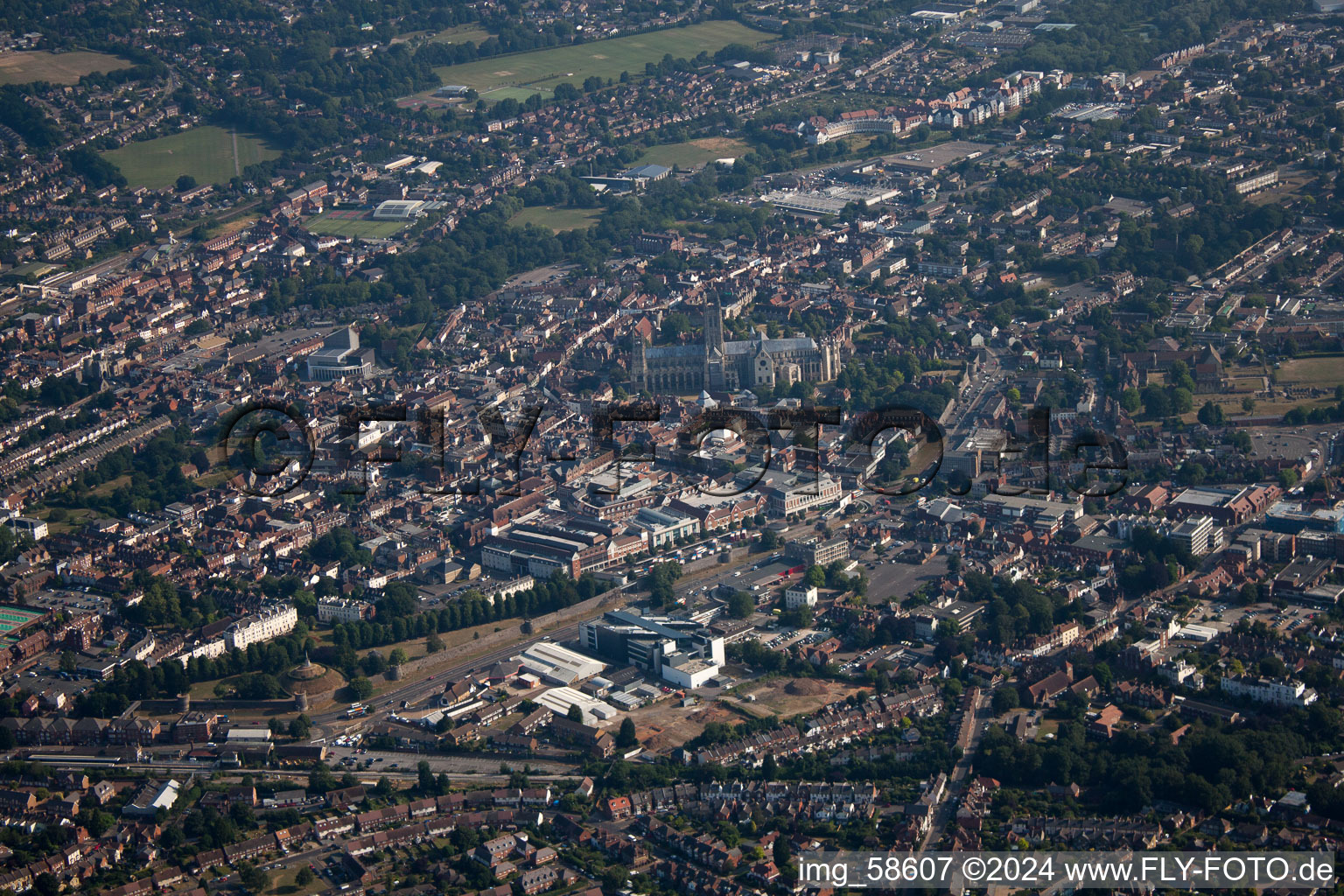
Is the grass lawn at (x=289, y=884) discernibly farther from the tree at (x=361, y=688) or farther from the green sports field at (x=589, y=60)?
the green sports field at (x=589, y=60)

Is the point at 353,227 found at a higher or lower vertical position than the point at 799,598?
higher

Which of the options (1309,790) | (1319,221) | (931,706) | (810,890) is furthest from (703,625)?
(1319,221)

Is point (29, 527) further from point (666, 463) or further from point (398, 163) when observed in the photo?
point (398, 163)

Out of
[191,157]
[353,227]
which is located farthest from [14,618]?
[191,157]

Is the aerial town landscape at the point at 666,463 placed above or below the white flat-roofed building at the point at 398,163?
below

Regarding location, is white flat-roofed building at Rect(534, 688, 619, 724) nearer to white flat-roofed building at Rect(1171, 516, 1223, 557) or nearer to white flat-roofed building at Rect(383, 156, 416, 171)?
white flat-roofed building at Rect(1171, 516, 1223, 557)

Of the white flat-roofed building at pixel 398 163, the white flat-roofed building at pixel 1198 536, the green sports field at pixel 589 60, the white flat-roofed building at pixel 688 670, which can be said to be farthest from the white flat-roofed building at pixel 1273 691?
the green sports field at pixel 589 60

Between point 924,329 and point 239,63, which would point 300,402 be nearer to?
point 924,329
